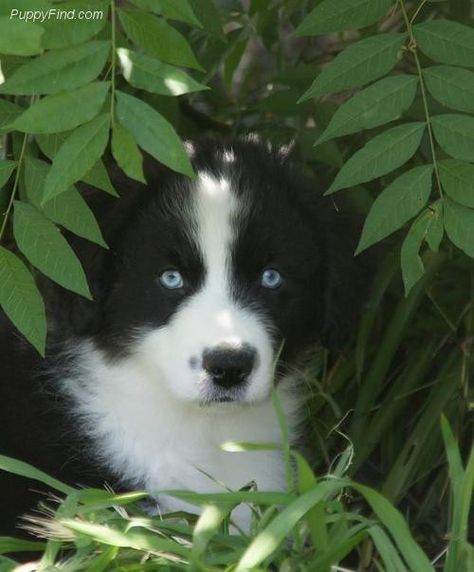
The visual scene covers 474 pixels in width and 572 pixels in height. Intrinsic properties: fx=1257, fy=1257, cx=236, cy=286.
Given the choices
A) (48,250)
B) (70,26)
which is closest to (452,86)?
(70,26)

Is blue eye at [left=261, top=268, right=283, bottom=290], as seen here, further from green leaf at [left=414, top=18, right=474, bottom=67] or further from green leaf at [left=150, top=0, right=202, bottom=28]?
green leaf at [left=150, top=0, right=202, bottom=28]

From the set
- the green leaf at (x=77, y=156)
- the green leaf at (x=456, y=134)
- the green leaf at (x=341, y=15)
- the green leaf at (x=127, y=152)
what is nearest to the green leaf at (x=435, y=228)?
the green leaf at (x=456, y=134)

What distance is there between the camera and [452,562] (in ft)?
10.4

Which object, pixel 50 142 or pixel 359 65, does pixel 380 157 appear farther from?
pixel 50 142

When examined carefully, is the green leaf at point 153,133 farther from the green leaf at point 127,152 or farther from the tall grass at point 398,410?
the tall grass at point 398,410

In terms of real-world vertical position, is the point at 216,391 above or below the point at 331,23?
below

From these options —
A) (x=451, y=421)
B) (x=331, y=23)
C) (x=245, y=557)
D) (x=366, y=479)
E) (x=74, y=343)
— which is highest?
(x=331, y=23)

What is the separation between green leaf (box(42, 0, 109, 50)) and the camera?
305 cm

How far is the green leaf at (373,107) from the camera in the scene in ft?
11.0

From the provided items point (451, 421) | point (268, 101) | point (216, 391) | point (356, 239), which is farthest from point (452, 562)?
point (268, 101)

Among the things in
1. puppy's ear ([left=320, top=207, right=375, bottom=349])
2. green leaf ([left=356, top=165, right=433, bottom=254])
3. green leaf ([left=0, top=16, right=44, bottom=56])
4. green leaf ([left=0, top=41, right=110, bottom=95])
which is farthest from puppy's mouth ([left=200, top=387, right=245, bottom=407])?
green leaf ([left=0, top=16, right=44, bottom=56])

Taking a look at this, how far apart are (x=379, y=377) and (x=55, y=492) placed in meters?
1.52

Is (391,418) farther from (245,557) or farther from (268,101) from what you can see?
(245,557)

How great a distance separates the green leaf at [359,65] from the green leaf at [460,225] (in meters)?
0.42
